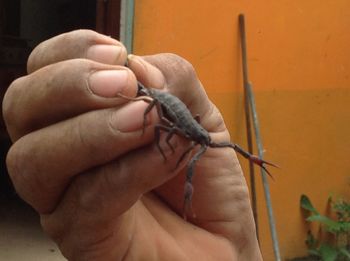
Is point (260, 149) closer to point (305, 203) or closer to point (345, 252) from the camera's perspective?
point (305, 203)

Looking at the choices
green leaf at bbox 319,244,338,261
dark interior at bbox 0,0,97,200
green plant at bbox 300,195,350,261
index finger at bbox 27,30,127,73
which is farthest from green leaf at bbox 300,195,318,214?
index finger at bbox 27,30,127,73

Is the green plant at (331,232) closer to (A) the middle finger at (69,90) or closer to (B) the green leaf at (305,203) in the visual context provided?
(B) the green leaf at (305,203)

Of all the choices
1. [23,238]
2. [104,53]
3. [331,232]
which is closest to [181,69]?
[104,53]

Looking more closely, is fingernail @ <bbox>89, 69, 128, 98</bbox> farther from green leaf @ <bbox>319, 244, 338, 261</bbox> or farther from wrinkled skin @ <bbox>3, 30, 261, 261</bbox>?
green leaf @ <bbox>319, 244, 338, 261</bbox>

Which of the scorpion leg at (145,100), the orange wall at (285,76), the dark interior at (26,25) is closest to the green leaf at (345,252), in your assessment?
the orange wall at (285,76)

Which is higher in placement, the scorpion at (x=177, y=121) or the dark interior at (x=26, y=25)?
the scorpion at (x=177, y=121)

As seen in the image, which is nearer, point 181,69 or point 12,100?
point 12,100
